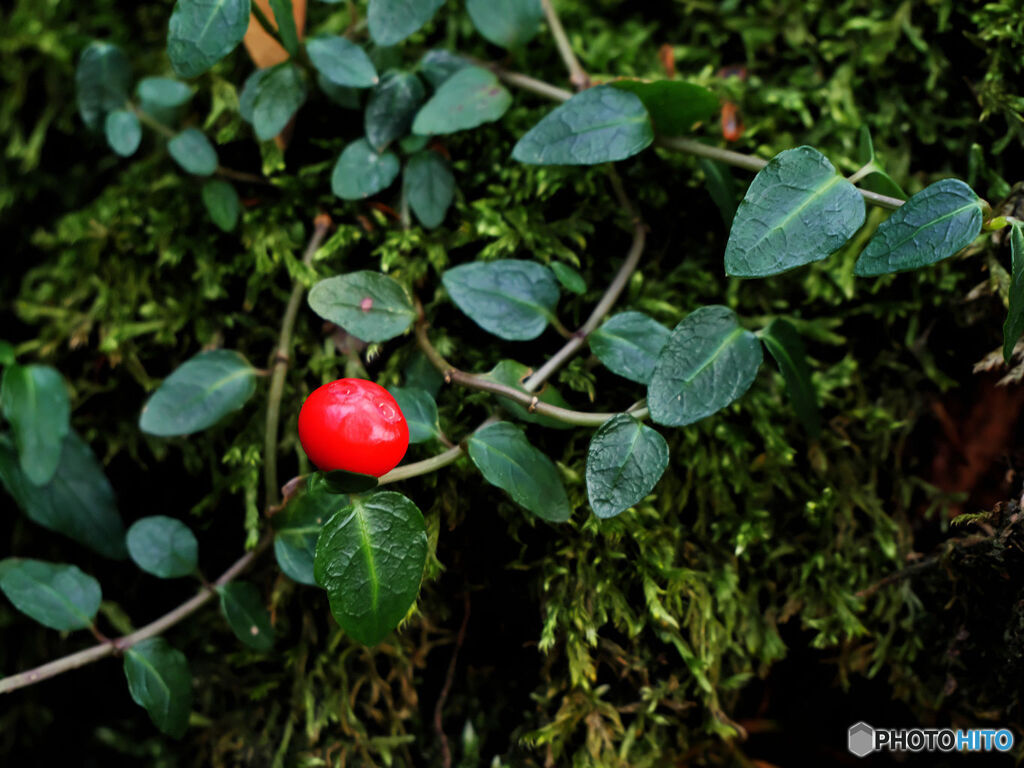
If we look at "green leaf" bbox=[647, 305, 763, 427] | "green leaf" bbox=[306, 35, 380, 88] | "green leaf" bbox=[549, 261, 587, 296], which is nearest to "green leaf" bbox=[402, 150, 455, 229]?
"green leaf" bbox=[306, 35, 380, 88]

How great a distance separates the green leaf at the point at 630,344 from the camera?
106cm

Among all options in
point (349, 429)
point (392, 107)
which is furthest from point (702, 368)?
point (392, 107)

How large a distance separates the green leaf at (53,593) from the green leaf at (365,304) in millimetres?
598

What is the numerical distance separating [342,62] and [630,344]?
68 centimetres

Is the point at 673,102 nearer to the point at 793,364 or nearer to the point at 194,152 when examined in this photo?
the point at 793,364

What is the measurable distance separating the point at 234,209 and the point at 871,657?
1.35 m

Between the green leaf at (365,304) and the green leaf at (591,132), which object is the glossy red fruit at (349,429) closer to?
the green leaf at (365,304)

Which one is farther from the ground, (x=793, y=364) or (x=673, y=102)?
Result: (x=673, y=102)

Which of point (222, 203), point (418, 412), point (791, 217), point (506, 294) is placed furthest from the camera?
point (222, 203)

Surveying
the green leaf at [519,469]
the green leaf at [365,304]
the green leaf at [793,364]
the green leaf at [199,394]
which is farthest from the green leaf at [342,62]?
the green leaf at [793,364]

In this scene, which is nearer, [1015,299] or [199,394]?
[1015,299]

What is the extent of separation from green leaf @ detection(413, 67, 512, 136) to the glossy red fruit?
57 centimetres

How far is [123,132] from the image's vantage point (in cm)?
138

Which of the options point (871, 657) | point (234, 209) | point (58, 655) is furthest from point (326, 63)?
point (871, 657)
